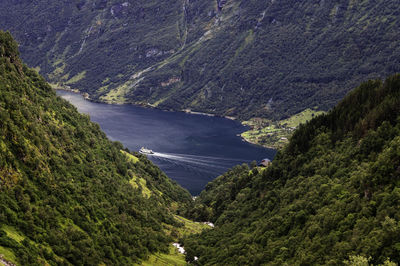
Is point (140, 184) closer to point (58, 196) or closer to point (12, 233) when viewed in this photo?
point (58, 196)

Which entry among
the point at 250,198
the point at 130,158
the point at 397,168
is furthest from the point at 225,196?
the point at 397,168

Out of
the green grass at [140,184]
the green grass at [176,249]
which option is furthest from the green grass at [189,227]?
the green grass at [140,184]

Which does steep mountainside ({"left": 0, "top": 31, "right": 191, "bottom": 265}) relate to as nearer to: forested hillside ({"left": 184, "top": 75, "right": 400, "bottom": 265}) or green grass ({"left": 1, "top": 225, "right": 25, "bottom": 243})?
green grass ({"left": 1, "top": 225, "right": 25, "bottom": 243})

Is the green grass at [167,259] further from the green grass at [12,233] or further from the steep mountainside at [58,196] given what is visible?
the green grass at [12,233]

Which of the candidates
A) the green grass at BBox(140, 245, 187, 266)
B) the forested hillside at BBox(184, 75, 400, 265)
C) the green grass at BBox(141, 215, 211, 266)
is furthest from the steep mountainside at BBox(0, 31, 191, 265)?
the forested hillside at BBox(184, 75, 400, 265)

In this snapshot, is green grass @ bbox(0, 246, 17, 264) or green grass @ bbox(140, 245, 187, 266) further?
green grass @ bbox(140, 245, 187, 266)

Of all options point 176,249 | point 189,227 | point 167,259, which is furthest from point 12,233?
point 189,227
